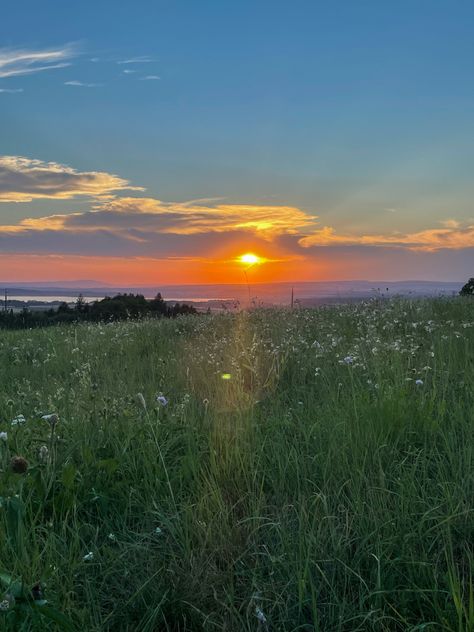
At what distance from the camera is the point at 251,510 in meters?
2.79

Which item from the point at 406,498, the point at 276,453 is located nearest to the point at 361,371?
the point at 276,453

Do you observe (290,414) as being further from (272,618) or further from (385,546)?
(272,618)

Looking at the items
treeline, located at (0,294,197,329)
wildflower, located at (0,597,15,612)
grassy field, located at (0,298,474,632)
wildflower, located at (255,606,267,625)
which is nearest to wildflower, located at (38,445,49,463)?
grassy field, located at (0,298,474,632)

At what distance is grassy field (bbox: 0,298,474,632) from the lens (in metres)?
2.16

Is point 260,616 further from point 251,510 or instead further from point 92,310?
point 92,310

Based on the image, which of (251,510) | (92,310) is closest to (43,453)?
(251,510)

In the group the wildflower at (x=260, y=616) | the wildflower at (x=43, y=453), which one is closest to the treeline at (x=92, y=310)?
the wildflower at (x=43, y=453)

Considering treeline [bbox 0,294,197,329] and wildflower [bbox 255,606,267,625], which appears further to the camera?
treeline [bbox 0,294,197,329]

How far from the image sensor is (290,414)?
418cm

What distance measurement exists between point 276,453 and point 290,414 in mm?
905

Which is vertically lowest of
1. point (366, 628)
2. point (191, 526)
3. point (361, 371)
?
point (366, 628)

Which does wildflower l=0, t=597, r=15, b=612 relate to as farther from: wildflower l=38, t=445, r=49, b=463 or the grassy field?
wildflower l=38, t=445, r=49, b=463

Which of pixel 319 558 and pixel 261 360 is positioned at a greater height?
pixel 261 360

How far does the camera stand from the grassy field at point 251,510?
85.2 inches
